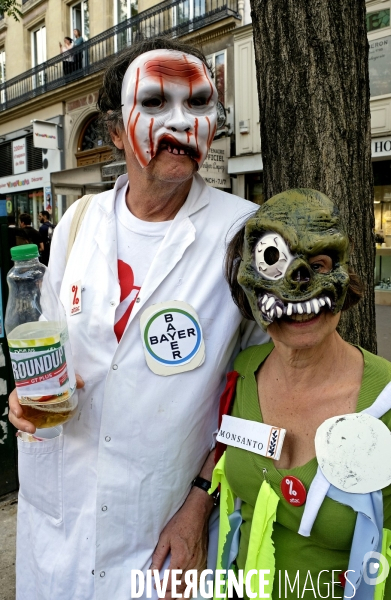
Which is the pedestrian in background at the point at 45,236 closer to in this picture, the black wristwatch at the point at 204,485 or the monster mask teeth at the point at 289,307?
the black wristwatch at the point at 204,485

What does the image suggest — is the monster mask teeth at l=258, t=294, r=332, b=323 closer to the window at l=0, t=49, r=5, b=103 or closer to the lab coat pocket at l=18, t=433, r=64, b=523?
the lab coat pocket at l=18, t=433, r=64, b=523

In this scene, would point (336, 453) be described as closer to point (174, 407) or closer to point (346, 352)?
point (346, 352)

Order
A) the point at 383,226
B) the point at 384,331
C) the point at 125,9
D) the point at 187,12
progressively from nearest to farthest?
the point at 384,331
the point at 383,226
the point at 187,12
the point at 125,9

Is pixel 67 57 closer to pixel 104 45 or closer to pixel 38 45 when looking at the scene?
pixel 104 45

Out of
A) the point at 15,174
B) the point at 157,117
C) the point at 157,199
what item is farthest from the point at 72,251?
the point at 15,174

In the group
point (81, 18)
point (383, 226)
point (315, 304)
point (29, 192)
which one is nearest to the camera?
point (315, 304)

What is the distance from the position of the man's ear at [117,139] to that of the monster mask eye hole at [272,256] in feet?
2.65

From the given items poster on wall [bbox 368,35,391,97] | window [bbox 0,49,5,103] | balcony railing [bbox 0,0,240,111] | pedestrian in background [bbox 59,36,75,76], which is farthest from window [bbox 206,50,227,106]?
window [bbox 0,49,5,103]

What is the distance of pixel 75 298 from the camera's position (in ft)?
4.93

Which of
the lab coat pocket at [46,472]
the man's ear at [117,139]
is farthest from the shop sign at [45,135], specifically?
the lab coat pocket at [46,472]

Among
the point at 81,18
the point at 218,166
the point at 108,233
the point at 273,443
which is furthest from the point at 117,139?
the point at 81,18

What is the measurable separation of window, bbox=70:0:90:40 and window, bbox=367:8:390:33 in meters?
9.12

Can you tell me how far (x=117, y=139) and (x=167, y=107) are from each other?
30 centimetres

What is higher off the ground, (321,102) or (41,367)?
(321,102)
